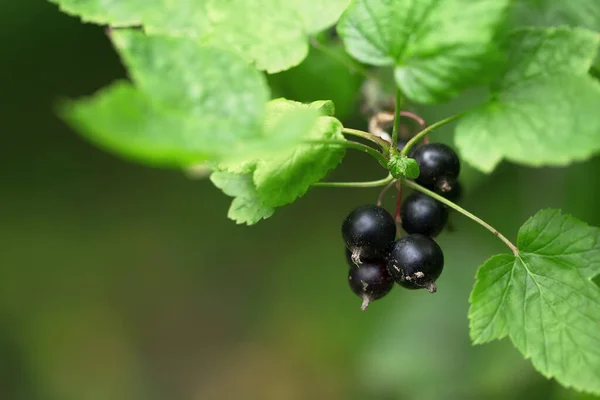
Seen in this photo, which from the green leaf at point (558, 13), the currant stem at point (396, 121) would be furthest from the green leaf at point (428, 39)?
the green leaf at point (558, 13)

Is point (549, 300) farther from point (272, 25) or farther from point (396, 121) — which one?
point (272, 25)

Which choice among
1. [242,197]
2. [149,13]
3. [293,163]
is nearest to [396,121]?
[293,163]

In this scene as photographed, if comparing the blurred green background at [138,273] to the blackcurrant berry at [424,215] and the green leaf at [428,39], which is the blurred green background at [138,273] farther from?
the green leaf at [428,39]

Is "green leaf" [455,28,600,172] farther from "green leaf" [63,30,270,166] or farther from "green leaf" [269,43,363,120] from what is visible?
"green leaf" [269,43,363,120]

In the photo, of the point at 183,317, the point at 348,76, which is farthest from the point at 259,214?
the point at 183,317

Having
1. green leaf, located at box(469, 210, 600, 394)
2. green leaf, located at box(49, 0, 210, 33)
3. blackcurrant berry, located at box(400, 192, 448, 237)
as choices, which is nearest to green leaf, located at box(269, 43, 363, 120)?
green leaf, located at box(49, 0, 210, 33)
